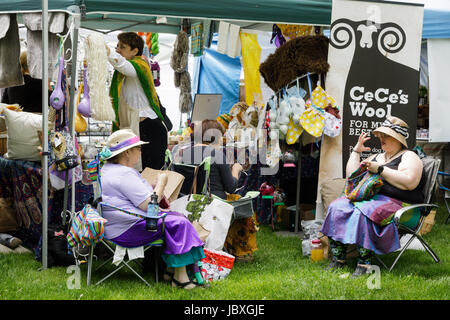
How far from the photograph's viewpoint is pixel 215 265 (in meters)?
4.07

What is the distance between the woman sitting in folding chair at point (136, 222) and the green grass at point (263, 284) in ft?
0.72

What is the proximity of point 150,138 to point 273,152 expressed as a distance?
139 centimetres

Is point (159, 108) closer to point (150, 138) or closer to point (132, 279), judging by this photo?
point (150, 138)

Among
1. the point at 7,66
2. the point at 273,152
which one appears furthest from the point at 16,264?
the point at 273,152

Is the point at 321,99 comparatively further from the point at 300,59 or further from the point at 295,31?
the point at 295,31

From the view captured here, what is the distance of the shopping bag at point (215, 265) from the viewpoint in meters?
4.01

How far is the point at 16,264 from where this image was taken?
4422mm

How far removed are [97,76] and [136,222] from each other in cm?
136

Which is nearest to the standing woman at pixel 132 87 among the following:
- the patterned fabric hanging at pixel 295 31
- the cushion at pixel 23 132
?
the cushion at pixel 23 132

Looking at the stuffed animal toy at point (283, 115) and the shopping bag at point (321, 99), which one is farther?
the stuffed animal toy at point (283, 115)

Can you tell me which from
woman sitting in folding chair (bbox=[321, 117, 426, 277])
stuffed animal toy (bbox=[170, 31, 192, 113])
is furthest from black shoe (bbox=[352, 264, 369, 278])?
stuffed animal toy (bbox=[170, 31, 192, 113])

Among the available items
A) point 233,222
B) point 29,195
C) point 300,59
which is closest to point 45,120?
point 29,195

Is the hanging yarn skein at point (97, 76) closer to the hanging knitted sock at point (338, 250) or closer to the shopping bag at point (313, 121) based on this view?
the shopping bag at point (313, 121)

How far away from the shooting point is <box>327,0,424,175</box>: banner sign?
5.35 metres
